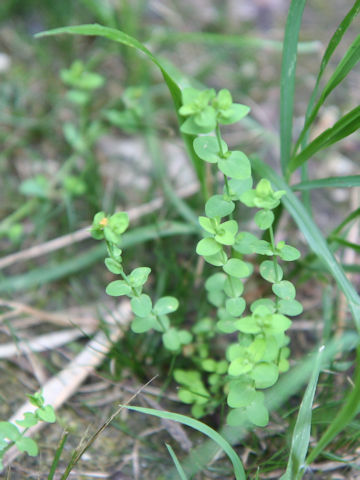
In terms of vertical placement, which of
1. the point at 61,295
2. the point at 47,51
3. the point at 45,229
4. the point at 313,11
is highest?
the point at 313,11

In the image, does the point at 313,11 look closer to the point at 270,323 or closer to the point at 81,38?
the point at 81,38

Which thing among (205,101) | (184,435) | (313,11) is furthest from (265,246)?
(313,11)

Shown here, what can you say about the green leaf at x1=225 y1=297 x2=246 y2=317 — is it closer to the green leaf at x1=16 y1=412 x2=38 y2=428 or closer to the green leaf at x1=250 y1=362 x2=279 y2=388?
the green leaf at x1=250 y1=362 x2=279 y2=388

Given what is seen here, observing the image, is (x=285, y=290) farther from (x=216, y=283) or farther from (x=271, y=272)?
(x=216, y=283)

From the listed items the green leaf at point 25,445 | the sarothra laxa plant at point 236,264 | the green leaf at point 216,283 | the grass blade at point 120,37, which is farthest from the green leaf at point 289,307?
the green leaf at point 25,445

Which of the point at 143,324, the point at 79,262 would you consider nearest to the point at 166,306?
the point at 143,324

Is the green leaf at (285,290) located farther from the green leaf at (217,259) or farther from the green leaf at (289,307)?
the green leaf at (217,259)
